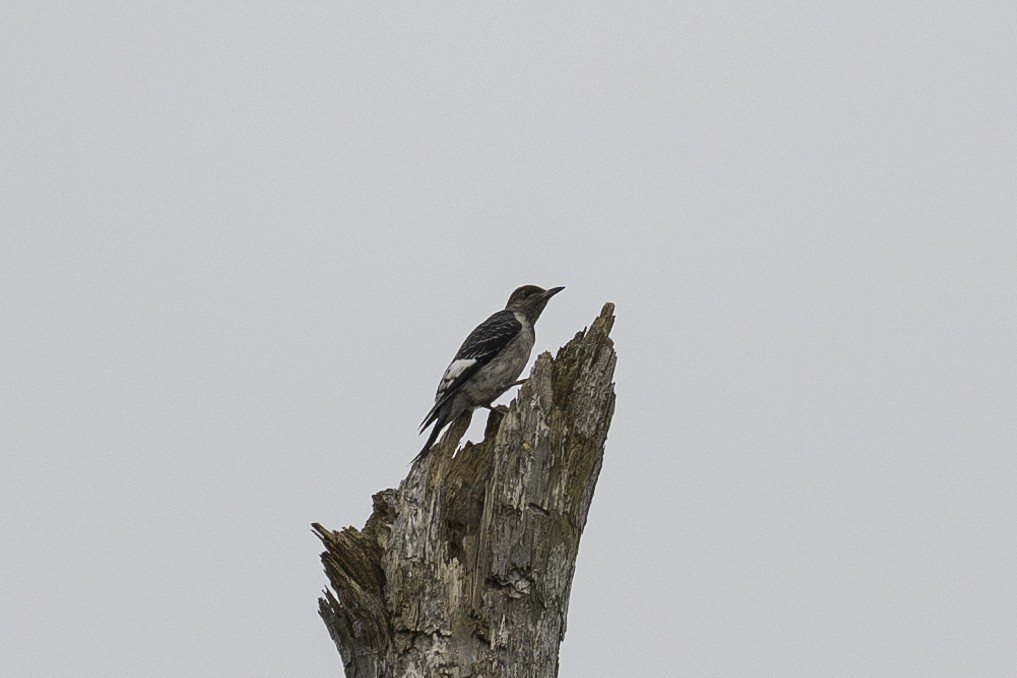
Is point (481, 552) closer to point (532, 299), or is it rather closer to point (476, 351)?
point (476, 351)

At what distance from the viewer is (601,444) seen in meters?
8.71

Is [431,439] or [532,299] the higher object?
[532,299]

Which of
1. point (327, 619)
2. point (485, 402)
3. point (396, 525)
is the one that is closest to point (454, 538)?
point (396, 525)

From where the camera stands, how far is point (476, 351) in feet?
38.0

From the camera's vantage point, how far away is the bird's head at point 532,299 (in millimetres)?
12664

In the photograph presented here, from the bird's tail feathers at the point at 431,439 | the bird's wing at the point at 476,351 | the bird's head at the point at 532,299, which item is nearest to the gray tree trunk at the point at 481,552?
the bird's tail feathers at the point at 431,439

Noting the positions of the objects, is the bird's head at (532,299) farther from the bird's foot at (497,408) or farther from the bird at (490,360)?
the bird's foot at (497,408)

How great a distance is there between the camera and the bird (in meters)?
11.2

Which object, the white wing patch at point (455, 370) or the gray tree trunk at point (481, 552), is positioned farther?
the white wing patch at point (455, 370)

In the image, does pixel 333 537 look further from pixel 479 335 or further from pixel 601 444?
pixel 479 335

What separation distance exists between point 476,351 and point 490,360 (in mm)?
157

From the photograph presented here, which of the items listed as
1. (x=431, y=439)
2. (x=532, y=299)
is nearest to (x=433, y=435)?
(x=431, y=439)

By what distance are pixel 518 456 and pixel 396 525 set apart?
950 millimetres

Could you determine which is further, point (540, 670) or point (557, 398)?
point (557, 398)
